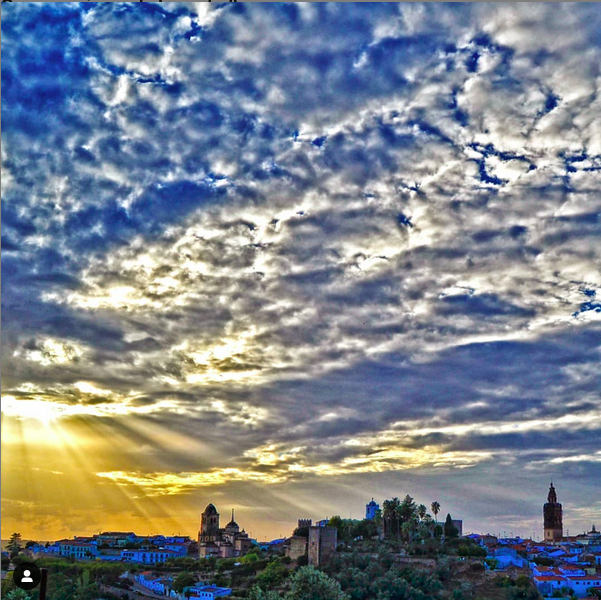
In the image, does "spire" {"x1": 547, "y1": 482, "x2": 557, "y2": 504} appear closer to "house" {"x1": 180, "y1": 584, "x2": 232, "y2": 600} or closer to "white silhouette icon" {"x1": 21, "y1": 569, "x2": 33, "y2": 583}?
"house" {"x1": 180, "y1": 584, "x2": 232, "y2": 600}

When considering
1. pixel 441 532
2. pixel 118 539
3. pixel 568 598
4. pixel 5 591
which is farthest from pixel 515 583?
pixel 118 539

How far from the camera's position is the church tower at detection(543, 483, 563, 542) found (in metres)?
47.0

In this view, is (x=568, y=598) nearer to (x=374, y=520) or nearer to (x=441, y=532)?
(x=441, y=532)

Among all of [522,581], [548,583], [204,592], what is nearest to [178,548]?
[204,592]

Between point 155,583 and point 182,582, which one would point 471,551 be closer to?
point 182,582

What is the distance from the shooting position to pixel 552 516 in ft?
156

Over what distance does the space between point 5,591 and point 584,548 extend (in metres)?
27.3

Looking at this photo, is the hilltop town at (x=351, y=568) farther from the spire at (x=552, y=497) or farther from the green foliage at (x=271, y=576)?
the spire at (x=552, y=497)

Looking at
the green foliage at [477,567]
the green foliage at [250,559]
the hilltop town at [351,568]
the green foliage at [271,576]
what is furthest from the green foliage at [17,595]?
the green foliage at [477,567]

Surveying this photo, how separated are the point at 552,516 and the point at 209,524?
76.1ft

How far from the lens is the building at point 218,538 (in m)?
35.0

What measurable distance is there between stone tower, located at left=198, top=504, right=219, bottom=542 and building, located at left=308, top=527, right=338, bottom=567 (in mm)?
15103

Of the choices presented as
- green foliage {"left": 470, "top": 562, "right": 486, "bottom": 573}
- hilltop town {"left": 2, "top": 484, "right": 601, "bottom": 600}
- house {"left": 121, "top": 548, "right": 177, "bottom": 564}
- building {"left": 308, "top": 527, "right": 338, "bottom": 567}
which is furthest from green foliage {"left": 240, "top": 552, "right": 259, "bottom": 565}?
green foliage {"left": 470, "top": 562, "right": 486, "bottom": 573}

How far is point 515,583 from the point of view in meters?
23.3
